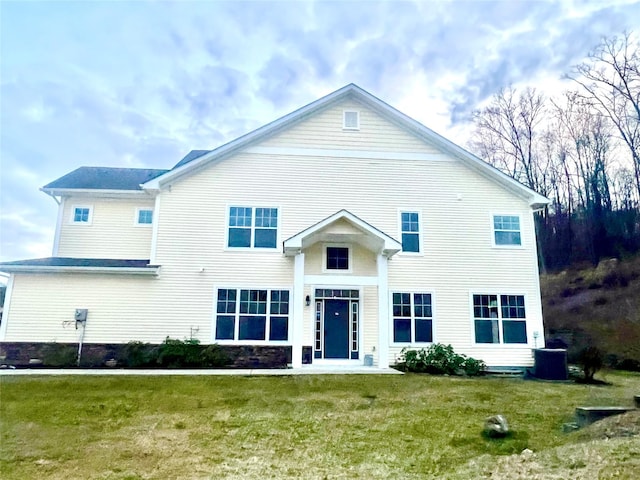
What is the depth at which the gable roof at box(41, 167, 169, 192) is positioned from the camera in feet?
49.5

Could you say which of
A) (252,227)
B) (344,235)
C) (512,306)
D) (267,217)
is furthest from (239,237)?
(512,306)

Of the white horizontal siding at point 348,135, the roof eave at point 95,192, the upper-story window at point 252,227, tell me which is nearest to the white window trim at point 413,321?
the upper-story window at point 252,227

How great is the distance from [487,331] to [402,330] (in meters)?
2.78

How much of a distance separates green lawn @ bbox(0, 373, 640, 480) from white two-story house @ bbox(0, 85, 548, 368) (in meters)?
3.09

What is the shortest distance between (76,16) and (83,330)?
8386 millimetres

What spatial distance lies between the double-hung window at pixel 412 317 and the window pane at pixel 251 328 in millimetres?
4146

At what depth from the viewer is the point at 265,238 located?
13750mm

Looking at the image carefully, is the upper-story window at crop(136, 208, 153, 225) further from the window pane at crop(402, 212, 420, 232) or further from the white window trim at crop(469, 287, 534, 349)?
the white window trim at crop(469, 287, 534, 349)

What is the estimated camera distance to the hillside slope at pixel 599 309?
55.6 ft

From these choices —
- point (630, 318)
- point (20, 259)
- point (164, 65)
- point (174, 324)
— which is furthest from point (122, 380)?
point (630, 318)

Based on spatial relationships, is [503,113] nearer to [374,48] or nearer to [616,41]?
[616,41]

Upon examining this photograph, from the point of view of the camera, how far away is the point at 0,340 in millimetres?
12273

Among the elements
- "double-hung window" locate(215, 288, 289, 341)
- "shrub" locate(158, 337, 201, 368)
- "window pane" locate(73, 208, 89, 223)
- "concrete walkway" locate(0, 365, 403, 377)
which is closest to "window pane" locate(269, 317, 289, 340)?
"double-hung window" locate(215, 288, 289, 341)

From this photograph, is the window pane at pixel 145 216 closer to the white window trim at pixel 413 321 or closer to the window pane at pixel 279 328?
the window pane at pixel 279 328
